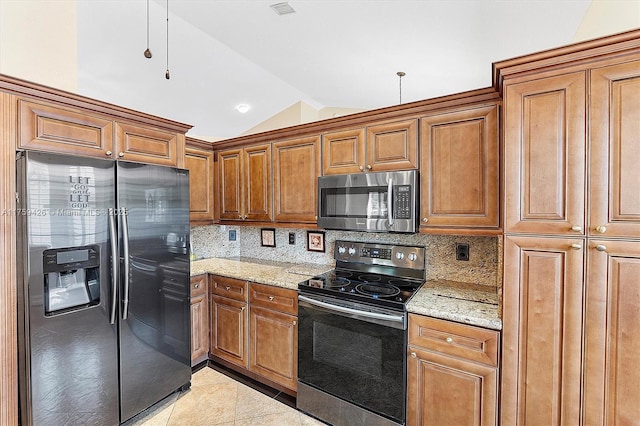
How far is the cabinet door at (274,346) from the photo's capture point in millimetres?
2252

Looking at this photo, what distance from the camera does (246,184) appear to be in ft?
9.70

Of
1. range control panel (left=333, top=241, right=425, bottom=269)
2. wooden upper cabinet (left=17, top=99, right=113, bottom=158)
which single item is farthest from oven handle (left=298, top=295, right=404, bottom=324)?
wooden upper cabinet (left=17, top=99, right=113, bottom=158)

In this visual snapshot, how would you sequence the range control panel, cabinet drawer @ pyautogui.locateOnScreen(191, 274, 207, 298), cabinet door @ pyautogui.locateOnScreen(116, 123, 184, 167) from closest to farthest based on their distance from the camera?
cabinet door @ pyautogui.locateOnScreen(116, 123, 184, 167) → the range control panel → cabinet drawer @ pyautogui.locateOnScreen(191, 274, 207, 298)

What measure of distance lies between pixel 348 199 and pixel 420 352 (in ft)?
3.82

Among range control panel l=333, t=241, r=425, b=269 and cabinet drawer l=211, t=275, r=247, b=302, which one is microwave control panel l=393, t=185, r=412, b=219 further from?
cabinet drawer l=211, t=275, r=247, b=302

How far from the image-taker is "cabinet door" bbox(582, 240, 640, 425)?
124cm

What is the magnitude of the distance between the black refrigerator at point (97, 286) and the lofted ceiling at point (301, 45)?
1370mm

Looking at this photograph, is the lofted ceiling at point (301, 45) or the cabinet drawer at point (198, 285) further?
the cabinet drawer at point (198, 285)

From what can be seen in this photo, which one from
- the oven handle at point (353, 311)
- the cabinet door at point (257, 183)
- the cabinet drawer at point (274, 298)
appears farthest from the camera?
Answer: the cabinet door at point (257, 183)

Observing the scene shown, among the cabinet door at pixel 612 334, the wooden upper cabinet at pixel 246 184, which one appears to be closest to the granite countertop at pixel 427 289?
the cabinet door at pixel 612 334

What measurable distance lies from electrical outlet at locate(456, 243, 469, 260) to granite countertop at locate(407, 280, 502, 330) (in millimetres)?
197

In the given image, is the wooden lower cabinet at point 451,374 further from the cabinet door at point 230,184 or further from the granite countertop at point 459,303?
the cabinet door at point 230,184

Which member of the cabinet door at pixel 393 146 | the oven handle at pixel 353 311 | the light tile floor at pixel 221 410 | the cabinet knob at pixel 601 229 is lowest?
the light tile floor at pixel 221 410

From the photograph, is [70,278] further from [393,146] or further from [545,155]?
[545,155]
